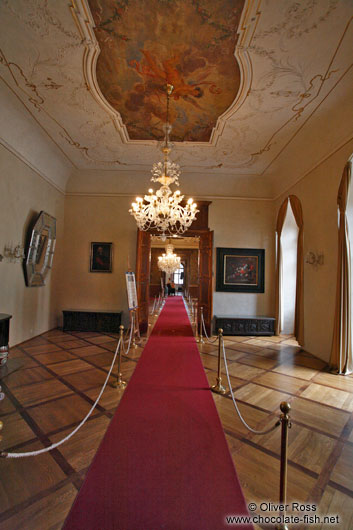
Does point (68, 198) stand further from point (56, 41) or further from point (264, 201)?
point (264, 201)

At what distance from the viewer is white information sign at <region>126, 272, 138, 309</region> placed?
632cm

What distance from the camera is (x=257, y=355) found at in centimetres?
547

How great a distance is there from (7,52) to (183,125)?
3.40 metres

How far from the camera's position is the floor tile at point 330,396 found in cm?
330

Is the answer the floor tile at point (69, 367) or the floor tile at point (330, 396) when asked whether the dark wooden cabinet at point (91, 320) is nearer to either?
the floor tile at point (69, 367)

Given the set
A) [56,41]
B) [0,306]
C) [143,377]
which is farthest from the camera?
[0,306]

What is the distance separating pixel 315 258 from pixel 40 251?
688cm

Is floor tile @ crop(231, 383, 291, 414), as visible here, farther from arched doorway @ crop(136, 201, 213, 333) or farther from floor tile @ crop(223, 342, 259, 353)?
arched doorway @ crop(136, 201, 213, 333)

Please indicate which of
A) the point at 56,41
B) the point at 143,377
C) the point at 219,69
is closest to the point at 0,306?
the point at 143,377

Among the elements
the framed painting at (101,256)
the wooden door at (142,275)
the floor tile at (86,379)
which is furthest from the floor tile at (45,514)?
the framed painting at (101,256)

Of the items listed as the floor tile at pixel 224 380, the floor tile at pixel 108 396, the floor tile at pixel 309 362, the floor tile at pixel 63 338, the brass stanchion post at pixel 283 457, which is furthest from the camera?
the floor tile at pixel 63 338

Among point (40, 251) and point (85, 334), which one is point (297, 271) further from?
point (40, 251)

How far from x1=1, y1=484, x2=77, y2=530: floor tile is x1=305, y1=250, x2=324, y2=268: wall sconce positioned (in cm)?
564

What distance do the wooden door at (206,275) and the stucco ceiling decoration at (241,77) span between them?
8.48 ft
